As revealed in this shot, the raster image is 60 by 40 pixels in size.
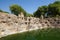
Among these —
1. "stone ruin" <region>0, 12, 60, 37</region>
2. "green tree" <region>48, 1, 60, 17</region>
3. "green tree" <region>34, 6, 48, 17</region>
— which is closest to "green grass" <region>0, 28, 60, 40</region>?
"stone ruin" <region>0, 12, 60, 37</region>

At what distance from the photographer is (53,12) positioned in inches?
4058

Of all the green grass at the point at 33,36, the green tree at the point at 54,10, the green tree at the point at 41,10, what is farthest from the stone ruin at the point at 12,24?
the green tree at the point at 41,10

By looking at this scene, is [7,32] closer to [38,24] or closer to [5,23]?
[5,23]

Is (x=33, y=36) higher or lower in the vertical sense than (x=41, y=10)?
lower

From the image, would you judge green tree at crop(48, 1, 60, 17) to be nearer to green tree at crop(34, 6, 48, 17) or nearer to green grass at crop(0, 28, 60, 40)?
green tree at crop(34, 6, 48, 17)

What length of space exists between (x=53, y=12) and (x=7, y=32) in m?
66.7

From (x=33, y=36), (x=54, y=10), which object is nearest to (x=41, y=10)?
(x=54, y=10)

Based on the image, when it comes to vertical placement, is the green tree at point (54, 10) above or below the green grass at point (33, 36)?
above

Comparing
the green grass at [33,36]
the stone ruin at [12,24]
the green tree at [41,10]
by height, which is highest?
the green tree at [41,10]

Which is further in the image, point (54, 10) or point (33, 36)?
point (54, 10)

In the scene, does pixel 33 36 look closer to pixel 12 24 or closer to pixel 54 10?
pixel 12 24

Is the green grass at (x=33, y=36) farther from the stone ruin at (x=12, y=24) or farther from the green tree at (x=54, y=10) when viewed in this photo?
the green tree at (x=54, y=10)

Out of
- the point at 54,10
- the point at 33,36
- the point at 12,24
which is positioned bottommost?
the point at 33,36

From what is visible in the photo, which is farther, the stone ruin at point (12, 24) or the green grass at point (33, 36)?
the stone ruin at point (12, 24)
